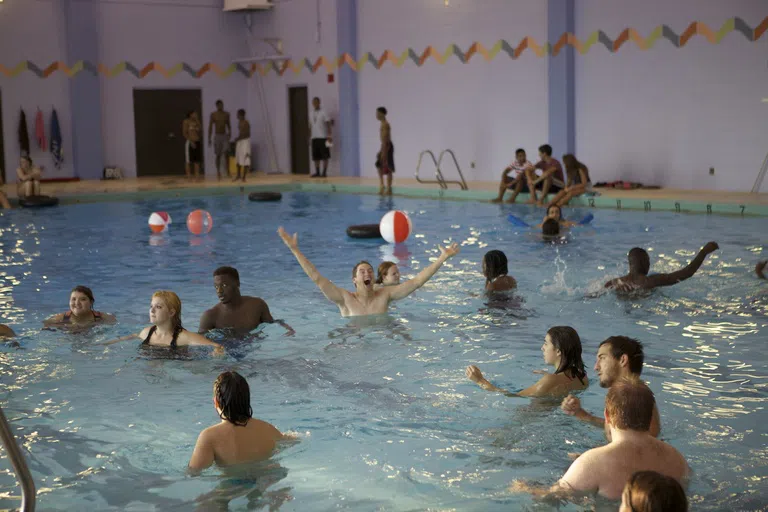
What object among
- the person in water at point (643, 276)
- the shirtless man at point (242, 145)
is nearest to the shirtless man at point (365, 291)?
the person in water at point (643, 276)

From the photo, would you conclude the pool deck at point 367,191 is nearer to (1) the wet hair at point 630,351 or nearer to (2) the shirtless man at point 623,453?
(1) the wet hair at point 630,351

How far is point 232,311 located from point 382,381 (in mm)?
1767

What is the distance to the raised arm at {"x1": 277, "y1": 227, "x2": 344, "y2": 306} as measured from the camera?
25.7 ft

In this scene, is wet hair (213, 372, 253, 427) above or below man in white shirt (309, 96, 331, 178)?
below

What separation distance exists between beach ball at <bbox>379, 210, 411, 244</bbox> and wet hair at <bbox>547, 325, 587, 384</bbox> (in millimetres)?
8093

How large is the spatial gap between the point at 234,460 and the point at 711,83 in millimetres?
15387

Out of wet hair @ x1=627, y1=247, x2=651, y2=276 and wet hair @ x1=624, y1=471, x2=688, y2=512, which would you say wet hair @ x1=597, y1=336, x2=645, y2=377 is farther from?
wet hair @ x1=627, y1=247, x2=651, y2=276

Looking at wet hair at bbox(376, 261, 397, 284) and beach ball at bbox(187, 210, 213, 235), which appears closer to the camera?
wet hair at bbox(376, 261, 397, 284)

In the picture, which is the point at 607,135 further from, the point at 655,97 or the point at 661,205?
the point at 661,205

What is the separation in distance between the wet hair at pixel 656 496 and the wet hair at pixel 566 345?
104 inches

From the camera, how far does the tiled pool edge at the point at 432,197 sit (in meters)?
16.2

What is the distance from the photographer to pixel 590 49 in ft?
66.0

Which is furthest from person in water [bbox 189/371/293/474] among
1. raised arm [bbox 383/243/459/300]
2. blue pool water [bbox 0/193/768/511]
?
raised arm [bbox 383/243/459/300]

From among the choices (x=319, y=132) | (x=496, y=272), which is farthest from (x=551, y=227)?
(x=319, y=132)
